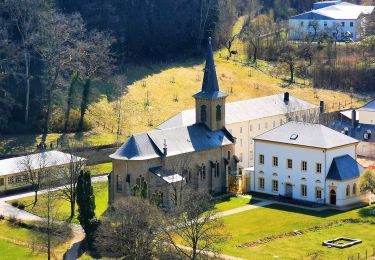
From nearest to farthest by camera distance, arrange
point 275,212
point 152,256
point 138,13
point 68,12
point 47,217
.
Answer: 1. point 152,256
2. point 47,217
3. point 275,212
4. point 68,12
5. point 138,13

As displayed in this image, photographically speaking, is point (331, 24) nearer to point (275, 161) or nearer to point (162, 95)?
point (162, 95)

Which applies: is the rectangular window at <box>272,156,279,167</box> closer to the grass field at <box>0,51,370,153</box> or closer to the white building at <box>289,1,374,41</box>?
the grass field at <box>0,51,370,153</box>

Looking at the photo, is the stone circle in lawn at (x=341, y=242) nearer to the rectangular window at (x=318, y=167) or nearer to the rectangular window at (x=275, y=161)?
the rectangular window at (x=318, y=167)

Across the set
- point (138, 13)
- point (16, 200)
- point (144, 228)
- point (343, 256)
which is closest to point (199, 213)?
point (144, 228)

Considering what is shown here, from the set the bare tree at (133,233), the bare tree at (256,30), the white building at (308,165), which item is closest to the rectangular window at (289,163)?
the white building at (308,165)

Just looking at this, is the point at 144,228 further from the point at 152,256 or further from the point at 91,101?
the point at 91,101

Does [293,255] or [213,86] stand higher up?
[213,86]

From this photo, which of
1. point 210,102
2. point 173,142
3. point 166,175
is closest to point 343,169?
point 210,102
